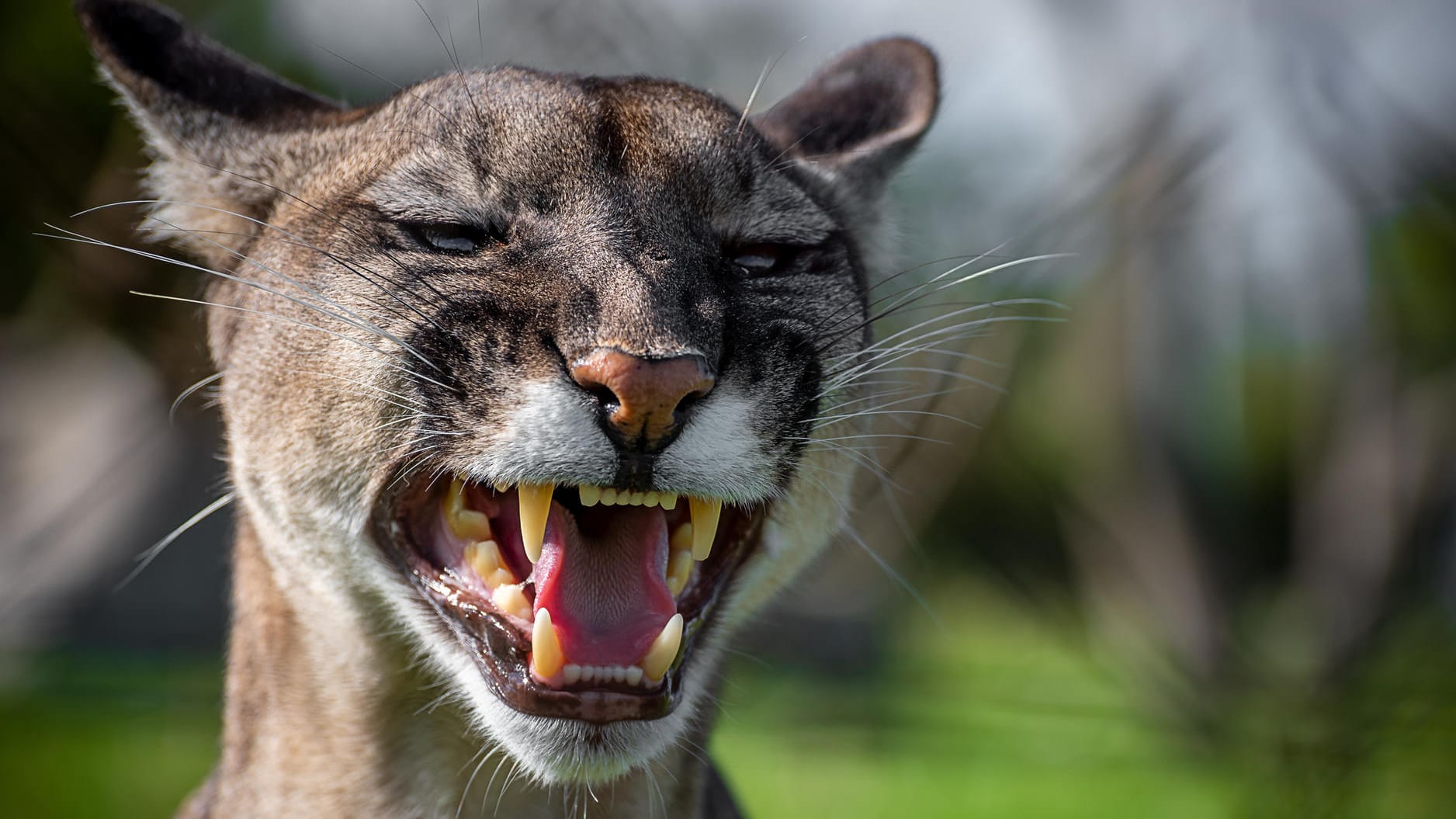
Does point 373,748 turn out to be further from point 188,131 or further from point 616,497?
point 188,131

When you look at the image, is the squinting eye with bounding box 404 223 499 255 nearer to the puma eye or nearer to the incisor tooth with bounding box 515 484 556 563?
the puma eye

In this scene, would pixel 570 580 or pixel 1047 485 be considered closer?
pixel 570 580

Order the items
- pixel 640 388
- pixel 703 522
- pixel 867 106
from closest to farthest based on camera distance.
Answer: pixel 640 388 < pixel 703 522 < pixel 867 106

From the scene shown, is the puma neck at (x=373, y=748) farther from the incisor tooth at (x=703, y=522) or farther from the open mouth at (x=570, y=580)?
the incisor tooth at (x=703, y=522)

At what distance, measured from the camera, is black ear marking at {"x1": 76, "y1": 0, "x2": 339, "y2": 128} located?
275 cm

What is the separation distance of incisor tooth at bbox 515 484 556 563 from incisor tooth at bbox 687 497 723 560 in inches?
10.6

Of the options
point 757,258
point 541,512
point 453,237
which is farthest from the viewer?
point 757,258

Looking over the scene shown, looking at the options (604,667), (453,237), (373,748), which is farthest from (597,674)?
(453,237)

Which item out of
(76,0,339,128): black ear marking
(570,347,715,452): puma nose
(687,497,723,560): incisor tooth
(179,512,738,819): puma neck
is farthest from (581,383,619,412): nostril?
(76,0,339,128): black ear marking

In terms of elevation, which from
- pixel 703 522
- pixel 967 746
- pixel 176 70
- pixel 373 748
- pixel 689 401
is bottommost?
pixel 967 746

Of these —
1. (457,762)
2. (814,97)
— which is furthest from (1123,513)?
(457,762)

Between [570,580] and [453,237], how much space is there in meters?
0.74

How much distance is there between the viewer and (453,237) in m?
2.41

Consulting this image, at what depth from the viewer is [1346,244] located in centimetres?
581
